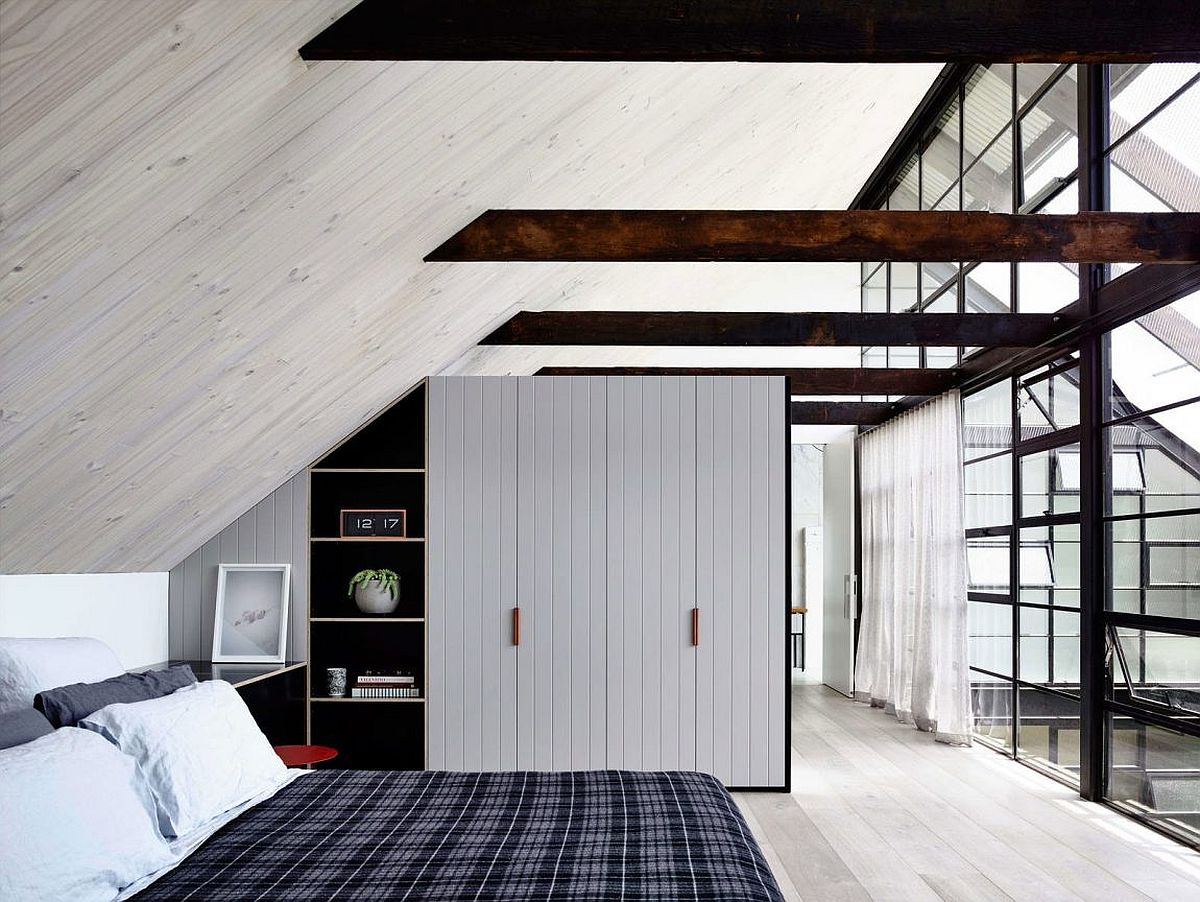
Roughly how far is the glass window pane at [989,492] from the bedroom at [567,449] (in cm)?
4

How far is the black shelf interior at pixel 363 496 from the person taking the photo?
226 inches

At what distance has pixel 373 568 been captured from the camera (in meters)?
5.82

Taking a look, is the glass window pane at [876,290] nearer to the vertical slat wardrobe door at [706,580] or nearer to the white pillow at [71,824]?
the vertical slat wardrobe door at [706,580]

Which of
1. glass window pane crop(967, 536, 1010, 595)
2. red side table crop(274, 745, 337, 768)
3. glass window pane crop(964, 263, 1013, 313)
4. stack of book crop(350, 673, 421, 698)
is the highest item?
glass window pane crop(964, 263, 1013, 313)

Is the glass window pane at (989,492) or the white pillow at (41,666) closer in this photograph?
the white pillow at (41,666)

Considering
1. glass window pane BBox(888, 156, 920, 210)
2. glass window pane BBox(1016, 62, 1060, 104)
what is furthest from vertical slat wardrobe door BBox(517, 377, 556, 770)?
glass window pane BBox(888, 156, 920, 210)

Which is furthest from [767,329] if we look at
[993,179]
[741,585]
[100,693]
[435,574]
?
[100,693]

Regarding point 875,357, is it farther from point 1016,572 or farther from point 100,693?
point 100,693

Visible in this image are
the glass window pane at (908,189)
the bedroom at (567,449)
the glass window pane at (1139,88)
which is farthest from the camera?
the glass window pane at (908,189)

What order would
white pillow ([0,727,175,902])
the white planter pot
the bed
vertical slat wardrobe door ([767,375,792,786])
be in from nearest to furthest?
white pillow ([0,727,175,902]), the bed, vertical slat wardrobe door ([767,375,792,786]), the white planter pot

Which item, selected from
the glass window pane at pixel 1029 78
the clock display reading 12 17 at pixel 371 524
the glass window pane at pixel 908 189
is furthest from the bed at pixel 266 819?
the glass window pane at pixel 908 189

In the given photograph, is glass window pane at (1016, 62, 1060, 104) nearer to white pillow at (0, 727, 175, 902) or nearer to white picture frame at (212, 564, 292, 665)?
white picture frame at (212, 564, 292, 665)

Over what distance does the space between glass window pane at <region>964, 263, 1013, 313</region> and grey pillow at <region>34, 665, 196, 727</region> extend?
16.4 ft

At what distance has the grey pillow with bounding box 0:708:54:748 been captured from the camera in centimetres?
247
